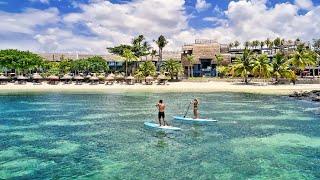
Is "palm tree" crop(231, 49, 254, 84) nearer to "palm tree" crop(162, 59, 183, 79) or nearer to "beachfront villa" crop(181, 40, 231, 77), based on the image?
"palm tree" crop(162, 59, 183, 79)

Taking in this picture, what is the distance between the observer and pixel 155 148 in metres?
20.2

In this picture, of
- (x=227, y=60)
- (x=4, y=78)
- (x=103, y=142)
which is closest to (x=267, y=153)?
(x=103, y=142)

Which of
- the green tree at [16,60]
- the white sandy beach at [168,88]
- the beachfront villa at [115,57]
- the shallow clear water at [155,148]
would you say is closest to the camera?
the shallow clear water at [155,148]

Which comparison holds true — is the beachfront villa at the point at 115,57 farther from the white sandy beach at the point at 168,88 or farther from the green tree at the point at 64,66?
the white sandy beach at the point at 168,88

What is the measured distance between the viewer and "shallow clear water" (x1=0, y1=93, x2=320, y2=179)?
15758 millimetres

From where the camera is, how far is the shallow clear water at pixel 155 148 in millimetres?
15758

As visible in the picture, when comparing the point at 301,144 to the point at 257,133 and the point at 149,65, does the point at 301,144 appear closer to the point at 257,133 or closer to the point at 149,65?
the point at 257,133

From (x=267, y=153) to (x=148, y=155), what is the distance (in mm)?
5738

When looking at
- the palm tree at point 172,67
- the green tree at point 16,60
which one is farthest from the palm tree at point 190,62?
the green tree at point 16,60

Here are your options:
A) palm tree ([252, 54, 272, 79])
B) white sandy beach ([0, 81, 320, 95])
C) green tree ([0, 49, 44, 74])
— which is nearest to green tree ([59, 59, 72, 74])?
green tree ([0, 49, 44, 74])

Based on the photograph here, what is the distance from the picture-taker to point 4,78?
80750mm

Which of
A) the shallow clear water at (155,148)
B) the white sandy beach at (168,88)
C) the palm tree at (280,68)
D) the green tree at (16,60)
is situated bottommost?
the shallow clear water at (155,148)

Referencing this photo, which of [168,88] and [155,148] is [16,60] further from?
[155,148]

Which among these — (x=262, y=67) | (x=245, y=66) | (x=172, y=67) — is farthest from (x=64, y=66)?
(x=262, y=67)
